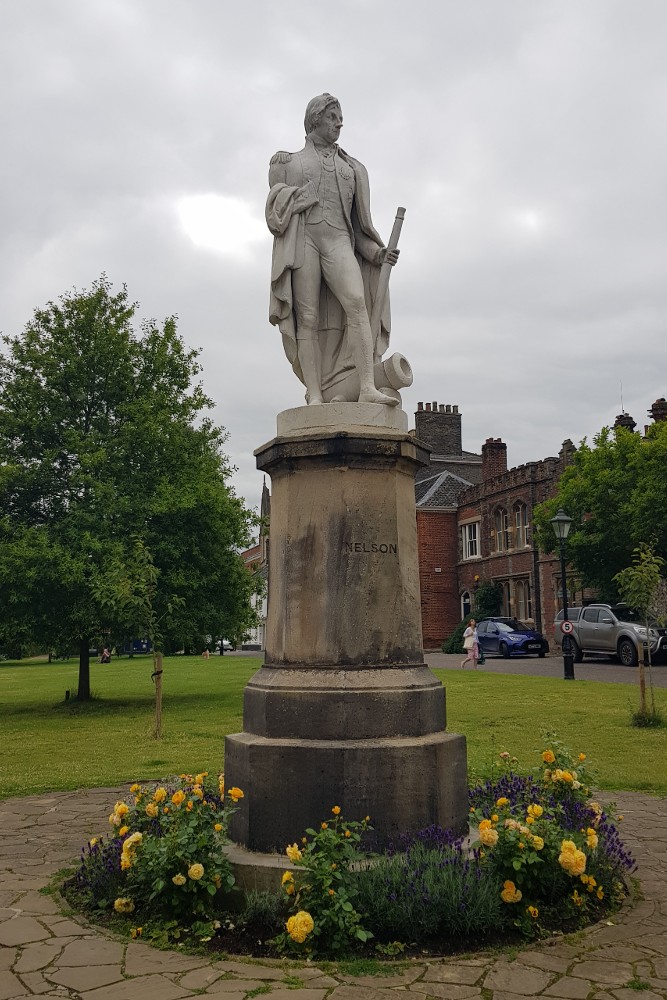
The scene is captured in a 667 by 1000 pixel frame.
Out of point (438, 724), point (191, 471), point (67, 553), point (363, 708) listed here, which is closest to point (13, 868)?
point (363, 708)

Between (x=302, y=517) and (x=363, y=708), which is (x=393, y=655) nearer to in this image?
(x=363, y=708)

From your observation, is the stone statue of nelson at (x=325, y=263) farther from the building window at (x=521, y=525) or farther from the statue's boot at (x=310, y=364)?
the building window at (x=521, y=525)

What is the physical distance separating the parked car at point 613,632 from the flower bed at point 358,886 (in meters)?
A: 21.2

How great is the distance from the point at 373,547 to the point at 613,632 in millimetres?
23204

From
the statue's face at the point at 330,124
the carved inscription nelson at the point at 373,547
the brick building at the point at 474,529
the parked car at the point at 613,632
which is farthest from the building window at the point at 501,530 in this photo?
the carved inscription nelson at the point at 373,547

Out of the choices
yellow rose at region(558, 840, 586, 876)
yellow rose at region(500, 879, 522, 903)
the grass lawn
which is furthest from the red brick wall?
yellow rose at region(500, 879, 522, 903)

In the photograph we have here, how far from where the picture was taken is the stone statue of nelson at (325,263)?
6.60 meters

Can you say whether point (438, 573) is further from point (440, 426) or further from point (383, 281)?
point (383, 281)

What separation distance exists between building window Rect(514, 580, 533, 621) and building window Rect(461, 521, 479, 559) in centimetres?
428

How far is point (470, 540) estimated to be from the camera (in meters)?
47.4

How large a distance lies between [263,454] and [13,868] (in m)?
3.36

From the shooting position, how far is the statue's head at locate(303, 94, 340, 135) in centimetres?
683

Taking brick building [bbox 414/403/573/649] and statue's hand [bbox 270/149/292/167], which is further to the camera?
brick building [bbox 414/403/573/649]

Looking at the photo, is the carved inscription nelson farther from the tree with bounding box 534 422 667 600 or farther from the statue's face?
the tree with bounding box 534 422 667 600
